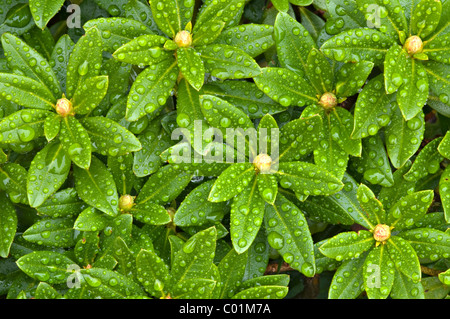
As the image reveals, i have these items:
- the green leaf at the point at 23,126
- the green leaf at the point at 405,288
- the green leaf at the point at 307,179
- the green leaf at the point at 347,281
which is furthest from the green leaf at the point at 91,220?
the green leaf at the point at 405,288

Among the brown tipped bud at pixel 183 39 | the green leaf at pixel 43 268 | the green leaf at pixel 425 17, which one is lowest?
the green leaf at pixel 43 268

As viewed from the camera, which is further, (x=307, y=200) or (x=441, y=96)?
(x=307, y=200)

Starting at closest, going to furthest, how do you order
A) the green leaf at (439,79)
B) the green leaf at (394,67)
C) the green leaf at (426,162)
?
the green leaf at (394,67) < the green leaf at (439,79) < the green leaf at (426,162)

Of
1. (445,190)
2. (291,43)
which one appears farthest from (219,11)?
(445,190)

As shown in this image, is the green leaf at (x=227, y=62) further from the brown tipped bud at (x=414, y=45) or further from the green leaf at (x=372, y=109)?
the brown tipped bud at (x=414, y=45)

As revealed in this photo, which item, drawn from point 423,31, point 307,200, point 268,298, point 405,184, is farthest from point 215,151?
point 423,31

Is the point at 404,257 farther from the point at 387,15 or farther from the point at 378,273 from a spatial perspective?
the point at 387,15

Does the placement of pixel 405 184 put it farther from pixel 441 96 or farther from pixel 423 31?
pixel 423 31
